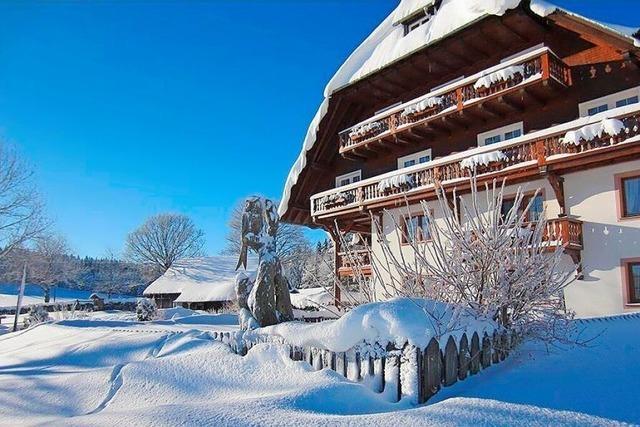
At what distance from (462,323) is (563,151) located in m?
12.0

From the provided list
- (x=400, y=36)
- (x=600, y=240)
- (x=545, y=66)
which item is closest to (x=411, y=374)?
(x=600, y=240)

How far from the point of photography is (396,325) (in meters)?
4.46

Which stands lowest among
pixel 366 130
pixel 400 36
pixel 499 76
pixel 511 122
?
pixel 511 122

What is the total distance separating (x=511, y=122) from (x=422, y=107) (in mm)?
3287

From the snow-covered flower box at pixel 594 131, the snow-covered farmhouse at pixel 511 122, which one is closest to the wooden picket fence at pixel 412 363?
the snow-covered farmhouse at pixel 511 122

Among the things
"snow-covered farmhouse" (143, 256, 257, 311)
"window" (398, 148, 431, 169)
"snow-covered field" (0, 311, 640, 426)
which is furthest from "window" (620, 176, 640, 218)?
"snow-covered farmhouse" (143, 256, 257, 311)

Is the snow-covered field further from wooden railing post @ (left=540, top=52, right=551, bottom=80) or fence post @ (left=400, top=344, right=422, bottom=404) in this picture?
wooden railing post @ (left=540, top=52, right=551, bottom=80)

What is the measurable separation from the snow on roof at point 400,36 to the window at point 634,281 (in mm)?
6385

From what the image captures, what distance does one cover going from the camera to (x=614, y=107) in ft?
50.0

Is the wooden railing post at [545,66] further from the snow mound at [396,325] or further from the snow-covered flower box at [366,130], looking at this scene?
the snow mound at [396,325]

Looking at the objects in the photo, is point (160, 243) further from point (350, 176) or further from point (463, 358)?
point (463, 358)

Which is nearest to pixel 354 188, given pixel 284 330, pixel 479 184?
pixel 479 184

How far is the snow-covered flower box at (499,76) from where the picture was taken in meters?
15.9

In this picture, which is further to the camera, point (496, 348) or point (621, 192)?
point (621, 192)
